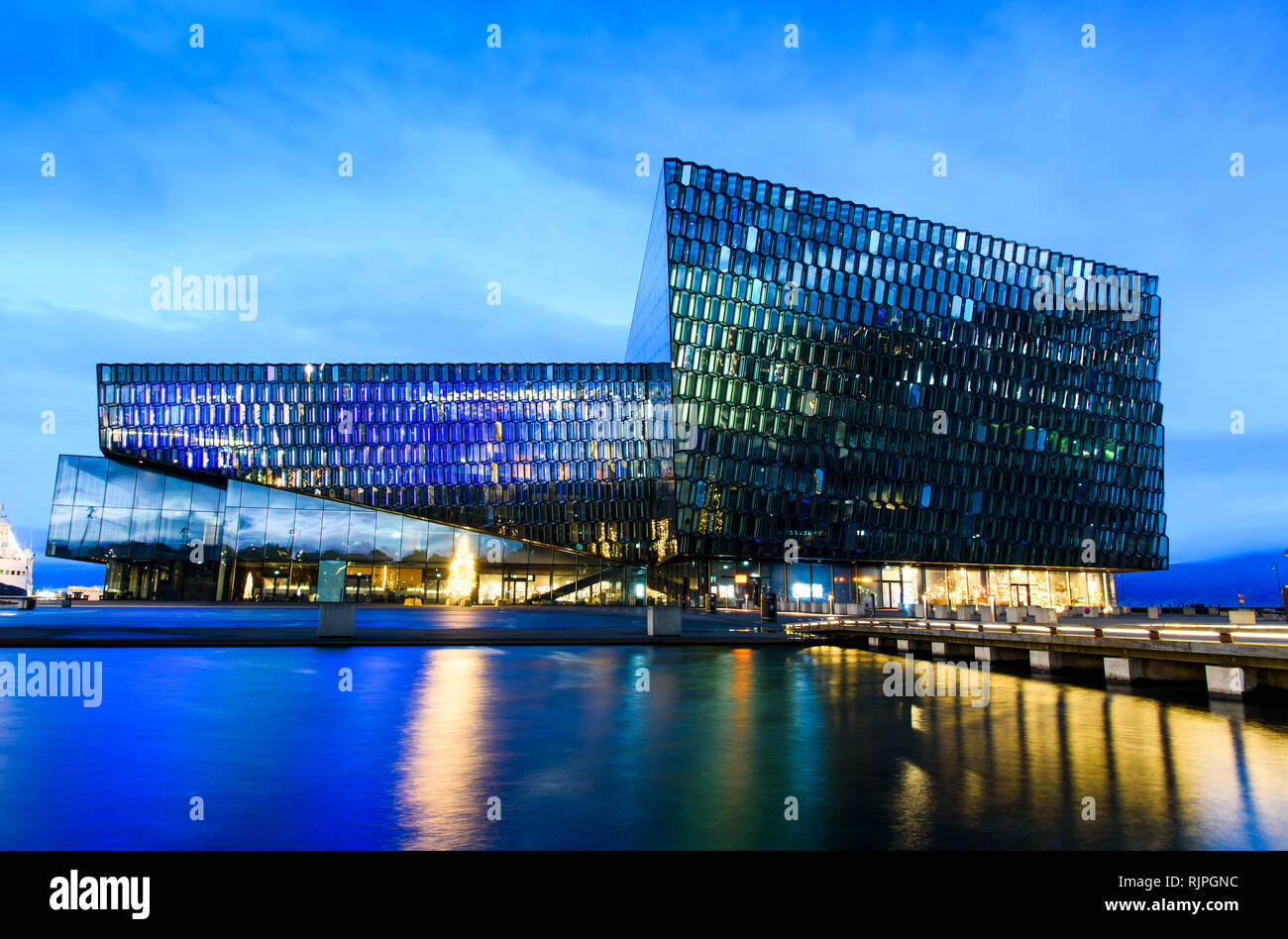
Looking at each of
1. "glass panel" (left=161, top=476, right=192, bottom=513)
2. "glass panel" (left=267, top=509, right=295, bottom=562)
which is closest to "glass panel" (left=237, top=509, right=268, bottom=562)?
"glass panel" (left=267, top=509, right=295, bottom=562)

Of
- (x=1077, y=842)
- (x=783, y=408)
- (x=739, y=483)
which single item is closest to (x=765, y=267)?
(x=783, y=408)

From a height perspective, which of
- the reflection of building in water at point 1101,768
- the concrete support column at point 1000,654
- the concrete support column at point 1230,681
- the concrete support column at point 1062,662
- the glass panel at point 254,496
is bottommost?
the concrete support column at point 1000,654

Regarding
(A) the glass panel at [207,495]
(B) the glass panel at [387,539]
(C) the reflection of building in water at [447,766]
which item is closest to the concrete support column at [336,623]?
(C) the reflection of building in water at [447,766]

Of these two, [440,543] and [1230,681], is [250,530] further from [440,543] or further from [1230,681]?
[1230,681]

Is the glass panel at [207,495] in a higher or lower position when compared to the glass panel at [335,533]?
higher

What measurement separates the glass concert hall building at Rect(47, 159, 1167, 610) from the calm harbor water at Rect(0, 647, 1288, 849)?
2111 inches

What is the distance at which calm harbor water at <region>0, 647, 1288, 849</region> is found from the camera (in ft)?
22.6

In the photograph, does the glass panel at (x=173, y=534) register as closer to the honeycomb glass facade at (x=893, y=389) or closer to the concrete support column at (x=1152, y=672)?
the honeycomb glass facade at (x=893, y=389)

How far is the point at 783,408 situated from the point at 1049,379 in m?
29.4

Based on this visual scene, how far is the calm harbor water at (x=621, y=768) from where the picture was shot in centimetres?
689

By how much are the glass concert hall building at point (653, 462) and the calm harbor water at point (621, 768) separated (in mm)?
53621

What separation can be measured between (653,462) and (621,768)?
64.8 m

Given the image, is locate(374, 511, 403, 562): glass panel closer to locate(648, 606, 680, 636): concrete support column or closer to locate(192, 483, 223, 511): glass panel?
locate(192, 483, 223, 511): glass panel

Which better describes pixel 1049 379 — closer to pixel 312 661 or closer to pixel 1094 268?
pixel 1094 268
